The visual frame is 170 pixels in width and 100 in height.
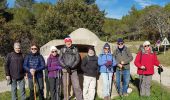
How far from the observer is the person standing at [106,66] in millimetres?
10938

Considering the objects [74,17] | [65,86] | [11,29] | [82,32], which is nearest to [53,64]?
[65,86]

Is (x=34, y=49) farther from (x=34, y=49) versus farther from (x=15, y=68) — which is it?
(x=15, y=68)

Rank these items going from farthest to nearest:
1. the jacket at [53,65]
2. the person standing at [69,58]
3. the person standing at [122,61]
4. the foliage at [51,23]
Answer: the foliage at [51,23] < the person standing at [122,61] < the jacket at [53,65] < the person standing at [69,58]

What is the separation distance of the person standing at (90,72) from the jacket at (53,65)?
2.68 ft

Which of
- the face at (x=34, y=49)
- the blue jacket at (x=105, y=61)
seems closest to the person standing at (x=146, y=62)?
the blue jacket at (x=105, y=61)

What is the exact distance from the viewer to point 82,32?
1246 cm

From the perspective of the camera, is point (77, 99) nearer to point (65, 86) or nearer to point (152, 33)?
point (65, 86)

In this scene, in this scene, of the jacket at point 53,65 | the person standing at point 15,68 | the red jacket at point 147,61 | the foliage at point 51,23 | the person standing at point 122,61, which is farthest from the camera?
the foliage at point 51,23

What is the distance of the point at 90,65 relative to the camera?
11.1 metres

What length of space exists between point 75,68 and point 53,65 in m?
0.65

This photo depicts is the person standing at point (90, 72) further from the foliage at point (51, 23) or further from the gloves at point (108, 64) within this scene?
the foliage at point (51, 23)

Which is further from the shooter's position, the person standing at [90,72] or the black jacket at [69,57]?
the person standing at [90,72]

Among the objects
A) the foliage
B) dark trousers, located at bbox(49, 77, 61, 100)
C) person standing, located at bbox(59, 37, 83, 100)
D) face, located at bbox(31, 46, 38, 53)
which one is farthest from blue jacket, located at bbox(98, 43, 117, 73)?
the foliage

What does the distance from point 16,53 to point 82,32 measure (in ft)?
9.22
